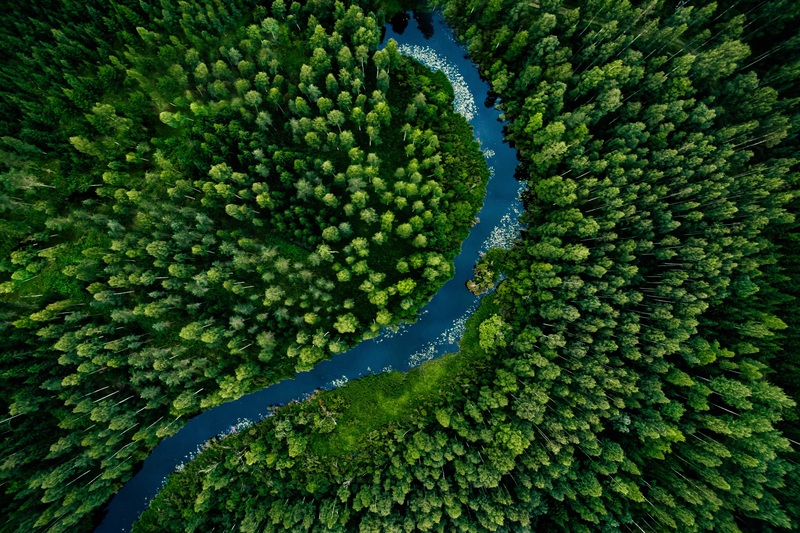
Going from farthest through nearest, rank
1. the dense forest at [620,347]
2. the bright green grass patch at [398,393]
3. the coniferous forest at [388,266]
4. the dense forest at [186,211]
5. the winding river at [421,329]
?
the winding river at [421,329]
the bright green grass patch at [398,393]
the dense forest at [186,211]
the coniferous forest at [388,266]
the dense forest at [620,347]

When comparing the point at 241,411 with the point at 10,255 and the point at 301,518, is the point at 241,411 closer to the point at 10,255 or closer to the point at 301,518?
the point at 301,518

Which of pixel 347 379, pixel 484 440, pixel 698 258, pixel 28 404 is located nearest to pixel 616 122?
pixel 698 258

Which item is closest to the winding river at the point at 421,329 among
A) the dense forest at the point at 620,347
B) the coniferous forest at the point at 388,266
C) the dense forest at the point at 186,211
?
the coniferous forest at the point at 388,266

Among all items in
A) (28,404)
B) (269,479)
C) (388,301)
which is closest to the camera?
(28,404)

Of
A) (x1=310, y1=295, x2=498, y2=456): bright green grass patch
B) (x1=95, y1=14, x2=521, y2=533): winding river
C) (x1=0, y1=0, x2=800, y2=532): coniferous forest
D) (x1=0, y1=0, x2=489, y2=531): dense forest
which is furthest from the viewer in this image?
(x1=95, y1=14, x2=521, y2=533): winding river

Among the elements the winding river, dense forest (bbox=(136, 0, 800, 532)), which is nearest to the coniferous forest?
dense forest (bbox=(136, 0, 800, 532))

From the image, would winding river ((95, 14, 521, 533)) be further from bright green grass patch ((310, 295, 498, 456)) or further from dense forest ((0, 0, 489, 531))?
dense forest ((0, 0, 489, 531))

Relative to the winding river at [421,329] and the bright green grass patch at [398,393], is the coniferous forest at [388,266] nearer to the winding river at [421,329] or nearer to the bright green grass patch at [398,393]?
the bright green grass patch at [398,393]
